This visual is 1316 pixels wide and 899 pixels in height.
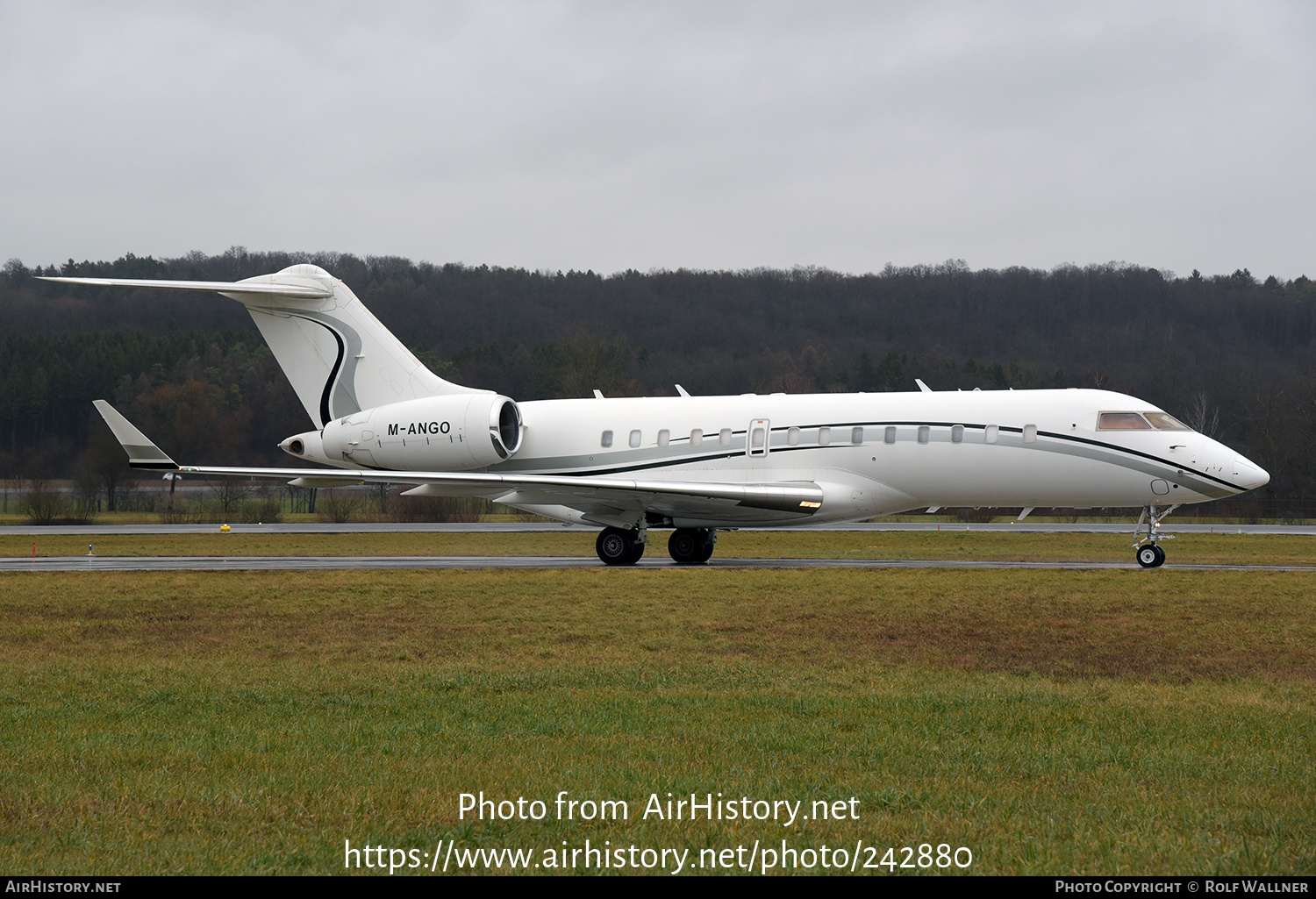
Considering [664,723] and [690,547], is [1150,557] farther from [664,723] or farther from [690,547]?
[664,723]

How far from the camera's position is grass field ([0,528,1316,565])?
2717 cm

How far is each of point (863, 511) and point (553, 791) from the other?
17.5 m

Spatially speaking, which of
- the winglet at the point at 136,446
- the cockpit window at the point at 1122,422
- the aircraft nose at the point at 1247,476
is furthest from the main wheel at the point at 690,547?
the aircraft nose at the point at 1247,476

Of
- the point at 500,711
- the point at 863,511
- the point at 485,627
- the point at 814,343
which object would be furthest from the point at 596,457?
the point at 814,343

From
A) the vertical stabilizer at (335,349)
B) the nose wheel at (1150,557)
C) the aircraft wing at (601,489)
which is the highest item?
the vertical stabilizer at (335,349)

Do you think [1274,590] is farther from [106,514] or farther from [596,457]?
[106,514]

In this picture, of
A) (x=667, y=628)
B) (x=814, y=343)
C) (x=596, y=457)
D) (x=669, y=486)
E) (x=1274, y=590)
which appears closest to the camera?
(x=667, y=628)

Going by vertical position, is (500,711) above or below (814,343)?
below

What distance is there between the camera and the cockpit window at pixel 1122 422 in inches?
834

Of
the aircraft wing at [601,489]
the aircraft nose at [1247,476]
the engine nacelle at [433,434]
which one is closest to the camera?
the aircraft nose at [1247,476]

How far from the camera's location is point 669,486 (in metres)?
22.3

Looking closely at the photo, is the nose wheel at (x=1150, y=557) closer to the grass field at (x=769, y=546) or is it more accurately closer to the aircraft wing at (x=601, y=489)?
the grass field at (x=769, y=546)

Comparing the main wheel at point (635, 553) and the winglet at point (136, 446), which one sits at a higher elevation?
the winglet at point (136, 446)

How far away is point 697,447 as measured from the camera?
23.9 meters
